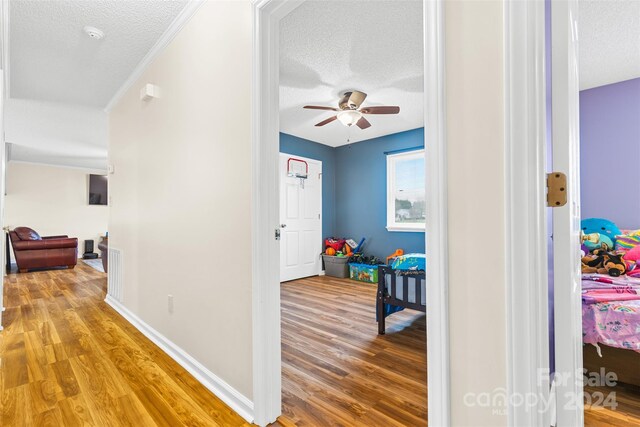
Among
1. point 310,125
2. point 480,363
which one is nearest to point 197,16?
point 480,363

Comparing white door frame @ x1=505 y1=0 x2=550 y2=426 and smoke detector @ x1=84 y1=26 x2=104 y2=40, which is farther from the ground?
smoke detector @ x1=84 y1=26 x2=104 y2=40

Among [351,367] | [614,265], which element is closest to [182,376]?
[351,367]

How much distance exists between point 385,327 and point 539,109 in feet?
7.94

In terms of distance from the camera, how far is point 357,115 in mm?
3400

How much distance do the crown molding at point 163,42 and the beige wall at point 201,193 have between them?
0.16ft

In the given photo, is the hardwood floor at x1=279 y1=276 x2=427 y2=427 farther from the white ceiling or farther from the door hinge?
the white ceiling

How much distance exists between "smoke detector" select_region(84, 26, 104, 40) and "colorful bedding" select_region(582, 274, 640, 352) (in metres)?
3.76

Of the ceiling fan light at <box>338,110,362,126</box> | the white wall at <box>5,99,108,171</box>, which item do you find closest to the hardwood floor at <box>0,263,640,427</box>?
the ceiling fan light at <box>338,110,362,126</box>

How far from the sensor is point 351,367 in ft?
6.68

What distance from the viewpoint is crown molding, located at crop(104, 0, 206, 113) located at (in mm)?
1992

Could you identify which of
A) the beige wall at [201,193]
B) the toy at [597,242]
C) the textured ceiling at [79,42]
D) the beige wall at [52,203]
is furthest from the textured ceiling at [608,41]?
the beige wall at [52,203]

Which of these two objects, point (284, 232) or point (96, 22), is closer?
point (96, 22)

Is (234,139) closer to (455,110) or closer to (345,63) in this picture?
(455,110)

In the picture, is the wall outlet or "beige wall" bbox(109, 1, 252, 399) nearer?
"beige wall" bbox(109, 1, 252, 399)
